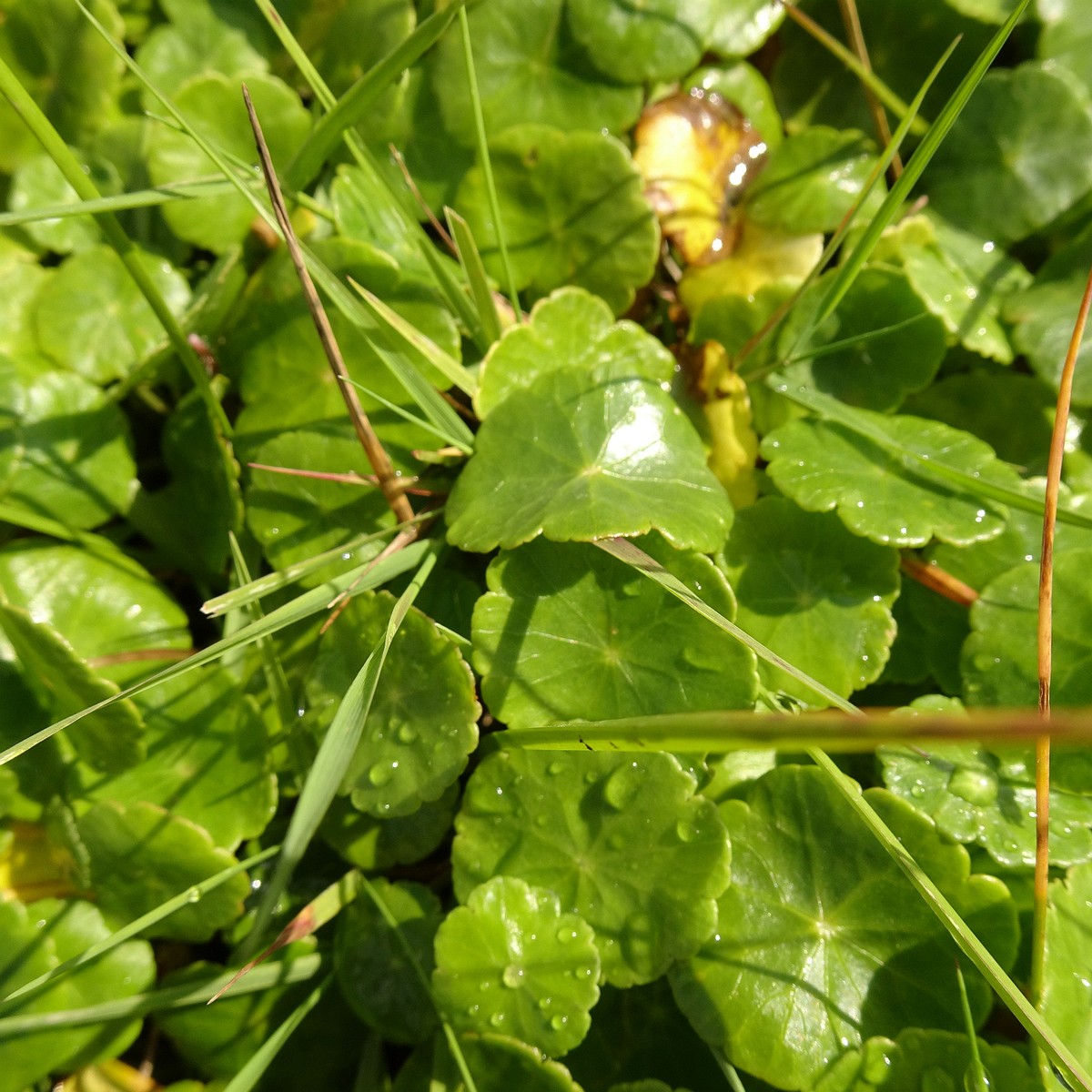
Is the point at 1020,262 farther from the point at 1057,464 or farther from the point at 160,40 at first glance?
the point at 160,40

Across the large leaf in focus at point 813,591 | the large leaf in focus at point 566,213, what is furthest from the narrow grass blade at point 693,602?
the large leaf in focus at point 566,213

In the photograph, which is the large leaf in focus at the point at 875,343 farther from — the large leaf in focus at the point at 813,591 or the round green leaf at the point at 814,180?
the large leaf in focus at the point at 813,591

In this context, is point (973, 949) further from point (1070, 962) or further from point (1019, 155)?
point (1019, 155)

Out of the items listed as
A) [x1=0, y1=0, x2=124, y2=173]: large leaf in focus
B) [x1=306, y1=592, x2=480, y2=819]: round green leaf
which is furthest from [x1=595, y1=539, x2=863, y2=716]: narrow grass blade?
[x1=0, y1=0, x2=124, y2=173]: large leaf in focus

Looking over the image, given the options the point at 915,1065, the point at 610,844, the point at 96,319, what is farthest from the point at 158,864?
the point at 915,1065

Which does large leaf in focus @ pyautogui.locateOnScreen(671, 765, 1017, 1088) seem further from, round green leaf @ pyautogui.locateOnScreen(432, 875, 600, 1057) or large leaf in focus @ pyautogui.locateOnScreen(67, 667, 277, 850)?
large leaf in focus @ pyautogui.locateOnScreen(67, 667, 277, 850)

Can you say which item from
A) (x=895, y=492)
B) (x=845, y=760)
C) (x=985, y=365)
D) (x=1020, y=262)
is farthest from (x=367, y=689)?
(x=1020, y=262)
